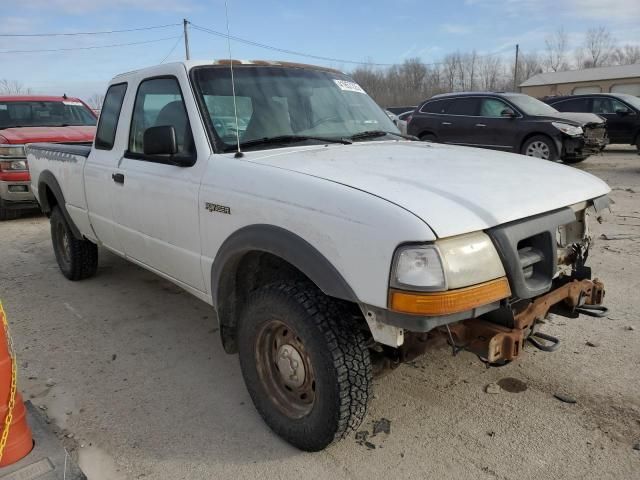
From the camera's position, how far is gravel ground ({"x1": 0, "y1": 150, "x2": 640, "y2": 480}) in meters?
2.55

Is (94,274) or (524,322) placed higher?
(524,322)

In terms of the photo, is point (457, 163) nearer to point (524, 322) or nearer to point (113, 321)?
point (524, 322)

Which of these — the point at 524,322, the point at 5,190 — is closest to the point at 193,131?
the point at 524,322

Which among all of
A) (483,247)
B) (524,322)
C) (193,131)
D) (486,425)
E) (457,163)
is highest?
(193,131)

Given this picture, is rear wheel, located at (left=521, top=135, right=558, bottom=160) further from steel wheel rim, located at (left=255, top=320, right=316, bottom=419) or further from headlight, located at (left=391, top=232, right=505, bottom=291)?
headlight, located at (left=391, top=232, right=505, bottom=291)

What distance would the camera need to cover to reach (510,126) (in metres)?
11.9

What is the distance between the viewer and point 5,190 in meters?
8.02

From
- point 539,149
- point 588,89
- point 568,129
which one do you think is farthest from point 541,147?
point 588,89

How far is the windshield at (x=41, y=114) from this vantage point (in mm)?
8820

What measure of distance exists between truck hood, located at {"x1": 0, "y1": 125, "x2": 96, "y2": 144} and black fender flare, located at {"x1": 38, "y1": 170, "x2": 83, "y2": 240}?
8.62ft

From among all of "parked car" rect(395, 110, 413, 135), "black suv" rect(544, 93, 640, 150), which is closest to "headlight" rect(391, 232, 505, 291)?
"parked car" rect(395, 110, 413, 135)

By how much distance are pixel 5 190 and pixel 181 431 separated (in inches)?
268

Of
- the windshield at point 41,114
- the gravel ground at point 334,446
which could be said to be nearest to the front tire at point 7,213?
the windshield at point 41,114

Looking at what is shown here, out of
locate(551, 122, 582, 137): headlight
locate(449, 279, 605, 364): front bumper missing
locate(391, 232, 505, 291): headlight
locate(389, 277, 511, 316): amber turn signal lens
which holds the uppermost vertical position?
locate(551, 122, 582, 137): headlight
